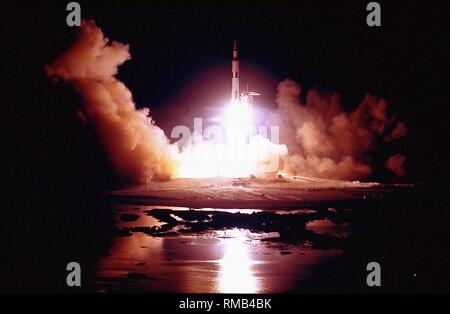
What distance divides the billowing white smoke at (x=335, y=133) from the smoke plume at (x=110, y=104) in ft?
34.6

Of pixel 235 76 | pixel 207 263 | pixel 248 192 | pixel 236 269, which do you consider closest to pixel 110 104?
pixel 248 192

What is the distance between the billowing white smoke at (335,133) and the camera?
43906mm

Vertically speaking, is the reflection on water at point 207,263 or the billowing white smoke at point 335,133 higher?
the billowing white smoke at point 335,133

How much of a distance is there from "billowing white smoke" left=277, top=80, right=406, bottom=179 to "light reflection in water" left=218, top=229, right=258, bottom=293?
20.5 m

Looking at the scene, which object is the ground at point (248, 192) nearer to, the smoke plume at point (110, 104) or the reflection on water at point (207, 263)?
the smoke plume at point (110, 104)

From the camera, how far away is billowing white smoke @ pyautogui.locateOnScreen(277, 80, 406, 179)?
43.9m

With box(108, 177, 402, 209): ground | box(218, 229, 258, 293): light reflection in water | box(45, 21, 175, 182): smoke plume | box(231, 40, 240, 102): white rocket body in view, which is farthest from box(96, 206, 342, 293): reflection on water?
box(231, 40, 240, 102): white rocket body

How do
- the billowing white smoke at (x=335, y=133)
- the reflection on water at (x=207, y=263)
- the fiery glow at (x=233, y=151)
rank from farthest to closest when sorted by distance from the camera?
the billowing white smoke at (x=335, y=133)
the fiery glow at (x=233, y=151)
the reflection on water at (x=207, y=263)

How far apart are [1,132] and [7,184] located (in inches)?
117

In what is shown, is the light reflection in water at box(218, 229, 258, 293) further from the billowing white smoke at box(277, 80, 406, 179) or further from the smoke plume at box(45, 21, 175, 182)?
the billowing white smoke at box(277, 80, 406, 179)

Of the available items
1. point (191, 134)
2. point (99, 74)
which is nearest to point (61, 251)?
point (99, 74)

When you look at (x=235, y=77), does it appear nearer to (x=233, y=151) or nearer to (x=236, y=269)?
(x=233, y=151)

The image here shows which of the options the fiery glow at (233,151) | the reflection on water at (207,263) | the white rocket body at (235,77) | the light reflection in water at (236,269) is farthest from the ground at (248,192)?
the white rocket body at (235,77)
